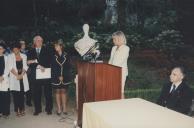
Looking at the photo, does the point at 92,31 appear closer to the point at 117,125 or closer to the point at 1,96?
the point at 1,96

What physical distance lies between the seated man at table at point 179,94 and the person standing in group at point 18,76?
3.48 metres

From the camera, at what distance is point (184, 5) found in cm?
1345

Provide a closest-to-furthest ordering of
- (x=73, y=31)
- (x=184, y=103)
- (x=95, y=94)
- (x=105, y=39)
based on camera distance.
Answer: (x=184, y=103) < (x=95, y=94) < (x=105, y=39) < (x=73, y=31)

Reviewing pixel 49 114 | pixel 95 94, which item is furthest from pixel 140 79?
pixel 95 94

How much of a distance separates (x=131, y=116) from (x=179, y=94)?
1373 mm

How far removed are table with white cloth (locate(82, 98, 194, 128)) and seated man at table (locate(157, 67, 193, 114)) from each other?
62 centimetres

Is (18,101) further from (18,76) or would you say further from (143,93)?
(143,93)

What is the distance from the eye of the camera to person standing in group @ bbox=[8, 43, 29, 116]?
26.9ft

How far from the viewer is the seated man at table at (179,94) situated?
578cm

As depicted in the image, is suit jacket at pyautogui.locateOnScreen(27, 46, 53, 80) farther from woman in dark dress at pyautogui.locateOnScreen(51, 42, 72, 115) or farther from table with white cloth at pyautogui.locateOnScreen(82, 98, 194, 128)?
table with white cloth at pyautogui.locateOnScreen(82, 98, 194, 128)

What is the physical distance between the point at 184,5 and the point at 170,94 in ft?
26.4

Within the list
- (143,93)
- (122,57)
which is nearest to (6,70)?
(122,57)

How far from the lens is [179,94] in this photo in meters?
5.84

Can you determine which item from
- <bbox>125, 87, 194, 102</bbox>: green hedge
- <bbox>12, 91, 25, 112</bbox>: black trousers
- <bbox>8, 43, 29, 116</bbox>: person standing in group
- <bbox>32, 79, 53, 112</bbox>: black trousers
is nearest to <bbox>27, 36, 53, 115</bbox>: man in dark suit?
<bbox>32, 79, 53, 112</bbox>: black trousers
